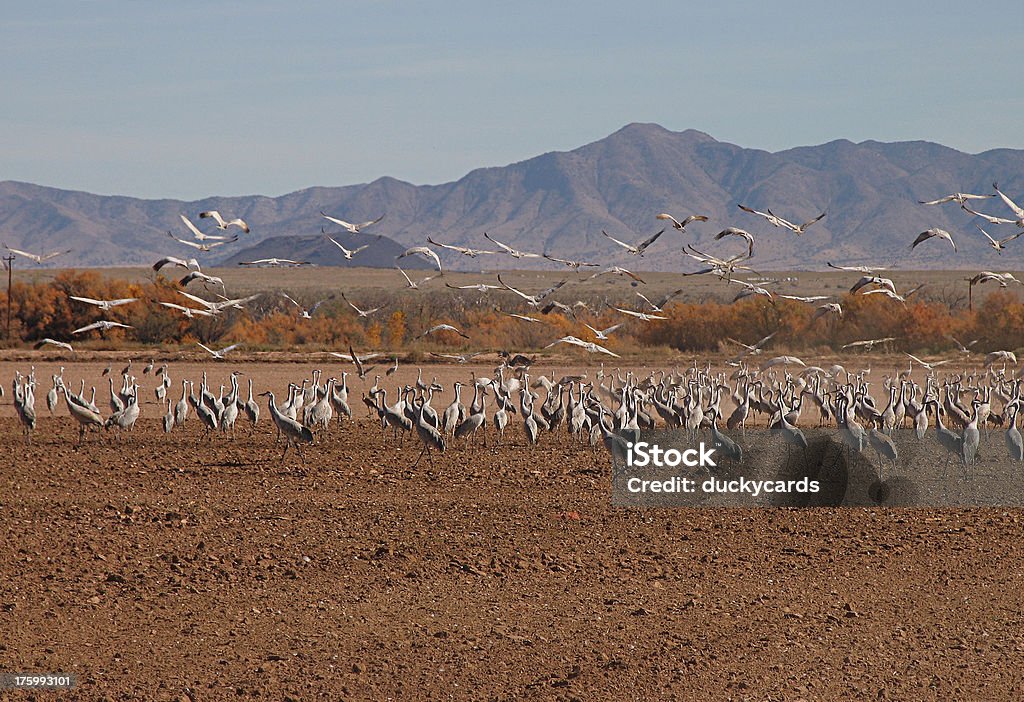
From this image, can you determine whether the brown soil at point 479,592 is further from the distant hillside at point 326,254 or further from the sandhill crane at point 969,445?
the distant hillside at point 326,254


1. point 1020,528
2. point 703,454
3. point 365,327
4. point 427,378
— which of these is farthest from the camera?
point 365,327

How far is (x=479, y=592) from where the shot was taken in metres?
10.6

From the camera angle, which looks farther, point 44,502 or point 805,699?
point 44,502

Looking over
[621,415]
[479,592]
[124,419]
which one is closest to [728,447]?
[621,415]

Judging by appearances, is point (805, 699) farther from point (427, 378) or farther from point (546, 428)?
point (427, 378)

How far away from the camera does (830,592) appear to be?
1072 centimetres

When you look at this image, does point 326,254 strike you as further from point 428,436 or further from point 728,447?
point 728,447

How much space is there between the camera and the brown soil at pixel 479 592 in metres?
8.43

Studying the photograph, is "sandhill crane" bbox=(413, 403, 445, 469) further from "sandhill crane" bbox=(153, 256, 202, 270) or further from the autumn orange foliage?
the autumn orange foliage

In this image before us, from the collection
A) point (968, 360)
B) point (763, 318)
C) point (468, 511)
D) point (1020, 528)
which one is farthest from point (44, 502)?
point (763, 318)

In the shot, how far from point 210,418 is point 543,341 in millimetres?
25738

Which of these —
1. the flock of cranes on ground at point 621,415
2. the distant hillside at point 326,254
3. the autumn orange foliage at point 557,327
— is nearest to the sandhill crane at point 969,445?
the flock of cranes on ground at point 621,415

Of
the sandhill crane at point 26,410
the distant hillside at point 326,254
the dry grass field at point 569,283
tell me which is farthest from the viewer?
the distant hillside at point 326,254

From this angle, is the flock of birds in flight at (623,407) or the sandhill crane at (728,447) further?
the flock of birds in flight at (623,407)
